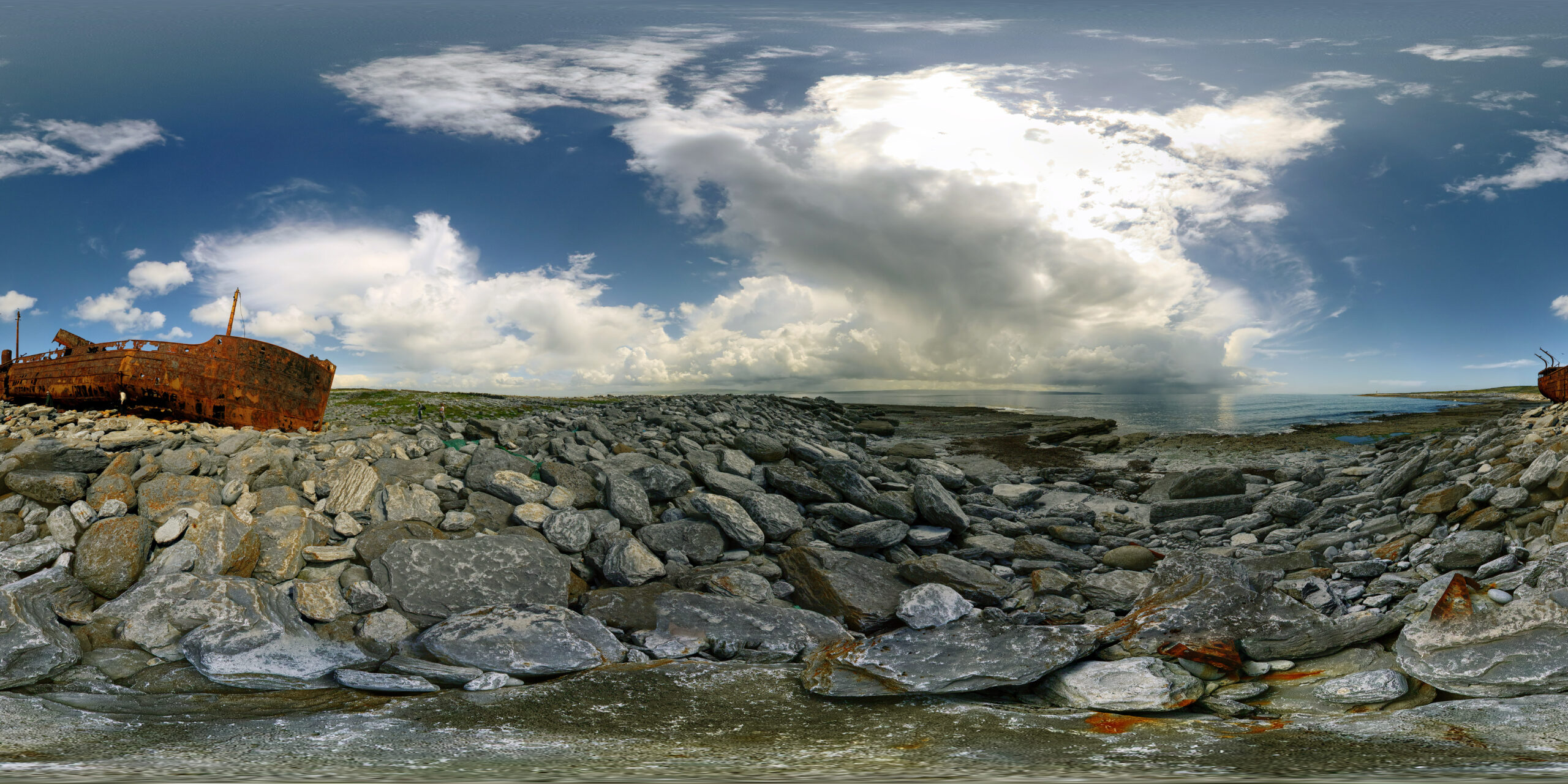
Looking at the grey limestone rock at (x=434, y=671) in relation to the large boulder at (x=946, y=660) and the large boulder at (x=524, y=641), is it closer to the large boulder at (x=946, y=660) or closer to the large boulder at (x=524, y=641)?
the large boulder at (x=524, y=641)

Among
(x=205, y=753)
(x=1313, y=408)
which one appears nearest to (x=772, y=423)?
(x=205, y=753)

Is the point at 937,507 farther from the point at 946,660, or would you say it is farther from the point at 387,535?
the point at 387,535

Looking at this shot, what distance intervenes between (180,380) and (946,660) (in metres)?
14.5

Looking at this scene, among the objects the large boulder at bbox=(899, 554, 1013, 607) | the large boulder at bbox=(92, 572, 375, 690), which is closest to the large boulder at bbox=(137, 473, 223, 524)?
the large boulder at bbox=(92, 572, 375, 690)

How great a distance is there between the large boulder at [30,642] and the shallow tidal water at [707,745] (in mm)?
758

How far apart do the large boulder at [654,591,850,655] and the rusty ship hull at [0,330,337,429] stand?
1164cm

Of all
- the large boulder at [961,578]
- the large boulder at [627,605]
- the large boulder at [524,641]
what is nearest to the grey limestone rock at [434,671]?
the large boulder at [524,641]

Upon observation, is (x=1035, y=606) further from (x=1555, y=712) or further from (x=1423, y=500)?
(x=1423, y=500)

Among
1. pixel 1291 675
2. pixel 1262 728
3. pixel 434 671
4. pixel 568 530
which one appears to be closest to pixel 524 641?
pixel 434 671

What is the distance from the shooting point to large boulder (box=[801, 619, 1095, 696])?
4410 millimetres

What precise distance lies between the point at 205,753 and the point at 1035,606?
6.19 metres

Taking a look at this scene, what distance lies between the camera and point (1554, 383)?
18.4 metres

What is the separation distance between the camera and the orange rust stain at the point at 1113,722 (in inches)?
149

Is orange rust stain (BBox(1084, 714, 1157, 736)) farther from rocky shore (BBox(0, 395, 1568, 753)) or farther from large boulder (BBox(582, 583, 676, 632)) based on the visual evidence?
large boulder (BBox(582, 583, 676, 632))
